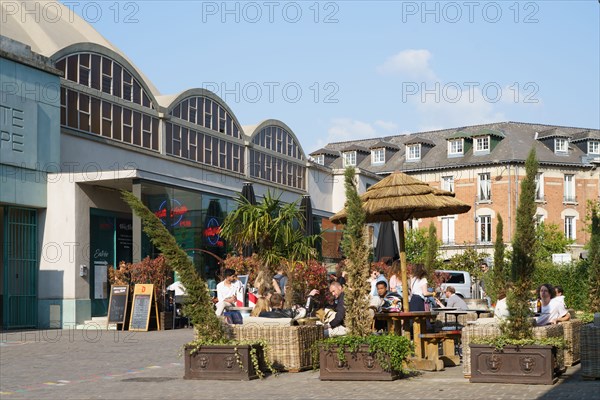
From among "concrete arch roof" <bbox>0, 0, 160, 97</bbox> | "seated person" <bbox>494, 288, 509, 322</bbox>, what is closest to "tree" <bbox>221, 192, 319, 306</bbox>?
"seated person" <bbox>494, 288, 509, 322</bbox>

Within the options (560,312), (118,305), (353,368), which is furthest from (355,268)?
(118,305)

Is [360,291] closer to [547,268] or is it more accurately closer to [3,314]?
[3,314]

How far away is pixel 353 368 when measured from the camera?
11.5 m

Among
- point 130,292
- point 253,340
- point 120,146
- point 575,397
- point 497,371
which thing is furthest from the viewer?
point 120,146

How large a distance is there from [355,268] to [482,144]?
191 feet

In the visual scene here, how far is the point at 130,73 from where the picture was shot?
3095 cm

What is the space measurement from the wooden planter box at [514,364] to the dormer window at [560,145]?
193ft

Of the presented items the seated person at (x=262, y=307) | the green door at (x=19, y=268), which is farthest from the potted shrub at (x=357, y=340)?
the green door at (x=19, y=268)

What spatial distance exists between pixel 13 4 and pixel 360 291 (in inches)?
1175

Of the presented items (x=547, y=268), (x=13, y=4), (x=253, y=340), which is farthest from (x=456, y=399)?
(x=13, y=4)

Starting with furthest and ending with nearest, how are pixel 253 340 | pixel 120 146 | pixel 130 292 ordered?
1. pixel 120 146
2. pixel 130 292
3. pixel 253 340

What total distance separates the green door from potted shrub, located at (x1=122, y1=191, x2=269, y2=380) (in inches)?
524

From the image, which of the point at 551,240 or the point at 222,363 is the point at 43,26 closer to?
the point at 222,363

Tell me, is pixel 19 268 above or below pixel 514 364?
above
